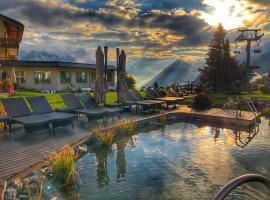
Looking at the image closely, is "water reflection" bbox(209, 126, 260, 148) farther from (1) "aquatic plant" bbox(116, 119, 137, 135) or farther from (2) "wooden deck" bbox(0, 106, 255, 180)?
(2) "wooden deck" bbox(0, 106, 255, 180)

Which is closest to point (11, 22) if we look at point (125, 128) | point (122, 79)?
point (122, 79)

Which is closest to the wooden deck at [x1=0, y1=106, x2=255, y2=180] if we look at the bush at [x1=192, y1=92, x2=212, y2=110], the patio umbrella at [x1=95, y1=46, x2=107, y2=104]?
the patio umbrella at [x1=95, y1=46, x2=107, y2=104]

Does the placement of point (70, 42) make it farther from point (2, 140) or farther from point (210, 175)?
point (210, 175)

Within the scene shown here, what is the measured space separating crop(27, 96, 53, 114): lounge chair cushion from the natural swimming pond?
332 cm

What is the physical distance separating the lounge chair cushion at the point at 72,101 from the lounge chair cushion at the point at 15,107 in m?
1.99

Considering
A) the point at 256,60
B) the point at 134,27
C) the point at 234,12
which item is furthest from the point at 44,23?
the point at 256,60

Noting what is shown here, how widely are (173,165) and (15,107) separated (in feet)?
20.9

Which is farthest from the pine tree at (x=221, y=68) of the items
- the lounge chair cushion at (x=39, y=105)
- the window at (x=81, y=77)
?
the lounge chair cushion at (x=39, y=105)

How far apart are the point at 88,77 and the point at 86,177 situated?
28945 millimetres

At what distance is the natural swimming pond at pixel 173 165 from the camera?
18.1ft

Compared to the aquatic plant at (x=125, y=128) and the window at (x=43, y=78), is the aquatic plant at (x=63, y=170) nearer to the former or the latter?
the aquatic plant at (x=125, y=128)

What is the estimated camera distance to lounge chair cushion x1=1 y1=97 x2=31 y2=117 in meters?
9.21

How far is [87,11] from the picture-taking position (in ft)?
84.5

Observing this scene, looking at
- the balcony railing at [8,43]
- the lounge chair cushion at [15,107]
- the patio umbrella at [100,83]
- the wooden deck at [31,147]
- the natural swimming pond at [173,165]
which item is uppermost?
the balcony railing at [8,43]
